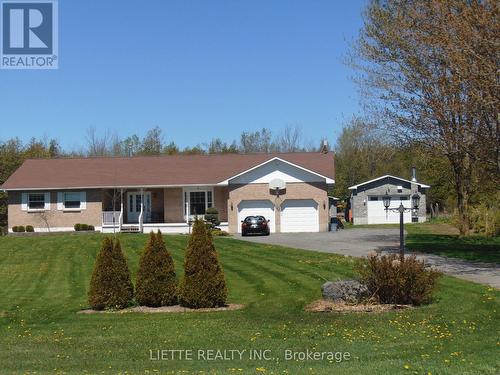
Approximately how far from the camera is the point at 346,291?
518 inches

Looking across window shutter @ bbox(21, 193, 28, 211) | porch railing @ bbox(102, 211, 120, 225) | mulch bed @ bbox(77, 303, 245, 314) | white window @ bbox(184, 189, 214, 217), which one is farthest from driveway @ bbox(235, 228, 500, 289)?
window shutter @ bbox(21, 193, 28, 211)

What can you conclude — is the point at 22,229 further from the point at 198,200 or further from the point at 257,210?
the point at 257,210

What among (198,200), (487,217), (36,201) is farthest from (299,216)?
(36,201)

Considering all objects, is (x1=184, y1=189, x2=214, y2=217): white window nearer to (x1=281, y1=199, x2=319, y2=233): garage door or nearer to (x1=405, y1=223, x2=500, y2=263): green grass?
(x1=281, y1=199, x2=319, y2=233): garage door

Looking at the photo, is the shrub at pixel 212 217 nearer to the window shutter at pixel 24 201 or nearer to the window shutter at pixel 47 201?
the window shutter at pixel 47 201

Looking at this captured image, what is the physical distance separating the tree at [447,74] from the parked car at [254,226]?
476 inches

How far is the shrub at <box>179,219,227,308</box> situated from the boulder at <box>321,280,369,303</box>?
7.24ft

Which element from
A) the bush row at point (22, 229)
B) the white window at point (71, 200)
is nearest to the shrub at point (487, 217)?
the white window at point (71, 200)

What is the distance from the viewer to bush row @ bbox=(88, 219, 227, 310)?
13.4 metres

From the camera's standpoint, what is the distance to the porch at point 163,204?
134 ft

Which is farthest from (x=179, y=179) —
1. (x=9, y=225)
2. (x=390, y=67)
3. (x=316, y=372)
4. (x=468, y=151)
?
(x=316, y=372)

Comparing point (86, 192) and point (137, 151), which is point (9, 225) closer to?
point (86, 192)

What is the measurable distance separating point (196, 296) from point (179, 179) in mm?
27787

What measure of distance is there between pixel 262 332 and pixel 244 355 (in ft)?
5.92
